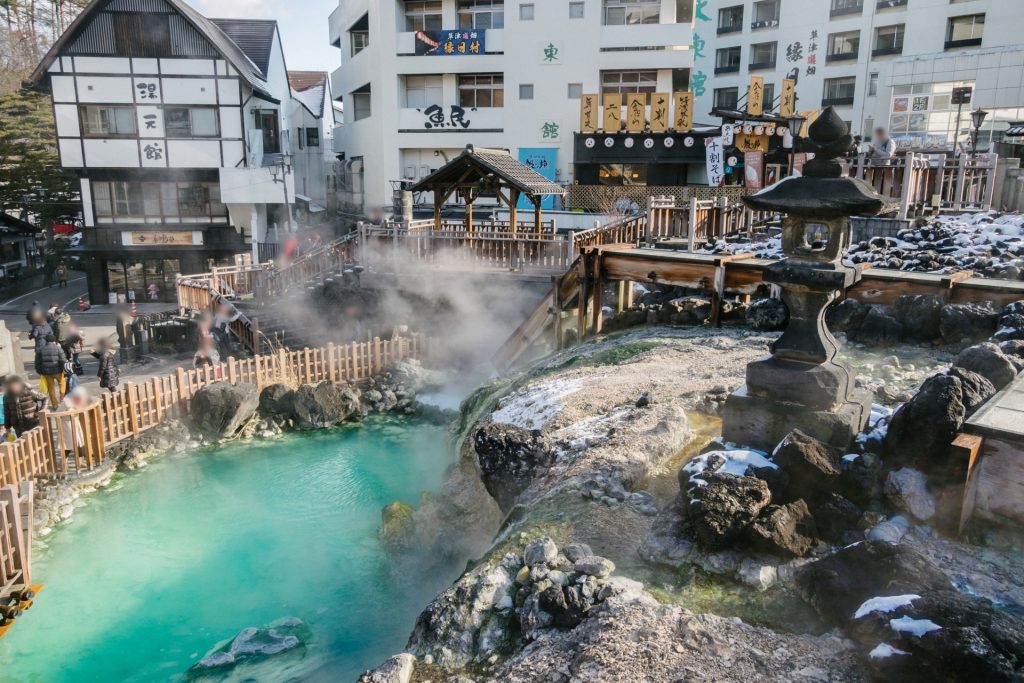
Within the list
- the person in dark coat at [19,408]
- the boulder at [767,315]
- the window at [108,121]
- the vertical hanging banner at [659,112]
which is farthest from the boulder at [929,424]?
the window at [108,121]

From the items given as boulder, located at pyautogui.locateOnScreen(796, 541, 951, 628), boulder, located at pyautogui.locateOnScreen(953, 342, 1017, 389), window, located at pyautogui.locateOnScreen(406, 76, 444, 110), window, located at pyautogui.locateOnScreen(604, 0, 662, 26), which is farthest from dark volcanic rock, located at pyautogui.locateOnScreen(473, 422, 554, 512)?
window, located at pyautogui.locateOnScreen(406, 76, 444, 110)

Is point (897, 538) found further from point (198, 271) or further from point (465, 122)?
point (465, 122)

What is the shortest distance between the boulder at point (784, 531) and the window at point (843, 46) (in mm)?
40997

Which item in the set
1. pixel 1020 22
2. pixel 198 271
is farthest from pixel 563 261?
pixel 1020 22

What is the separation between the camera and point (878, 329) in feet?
36.6

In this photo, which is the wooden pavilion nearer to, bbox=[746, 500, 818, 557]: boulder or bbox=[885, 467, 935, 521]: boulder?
bbox=[885, 467, 935, 521]: boulder

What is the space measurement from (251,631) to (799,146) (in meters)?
25.8

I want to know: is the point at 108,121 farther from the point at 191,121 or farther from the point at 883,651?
the point at 883,651

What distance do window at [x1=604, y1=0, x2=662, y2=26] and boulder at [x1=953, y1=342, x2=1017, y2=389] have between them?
3056cm

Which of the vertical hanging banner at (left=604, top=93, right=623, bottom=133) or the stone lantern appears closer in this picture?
the stone lantern

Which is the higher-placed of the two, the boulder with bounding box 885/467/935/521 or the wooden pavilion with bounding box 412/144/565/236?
the wooden pavilion with bounding box 412/144/565/236

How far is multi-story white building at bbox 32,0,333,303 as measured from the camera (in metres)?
27.1

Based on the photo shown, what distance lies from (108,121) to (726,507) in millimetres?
30531

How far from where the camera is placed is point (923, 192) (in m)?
18.5
